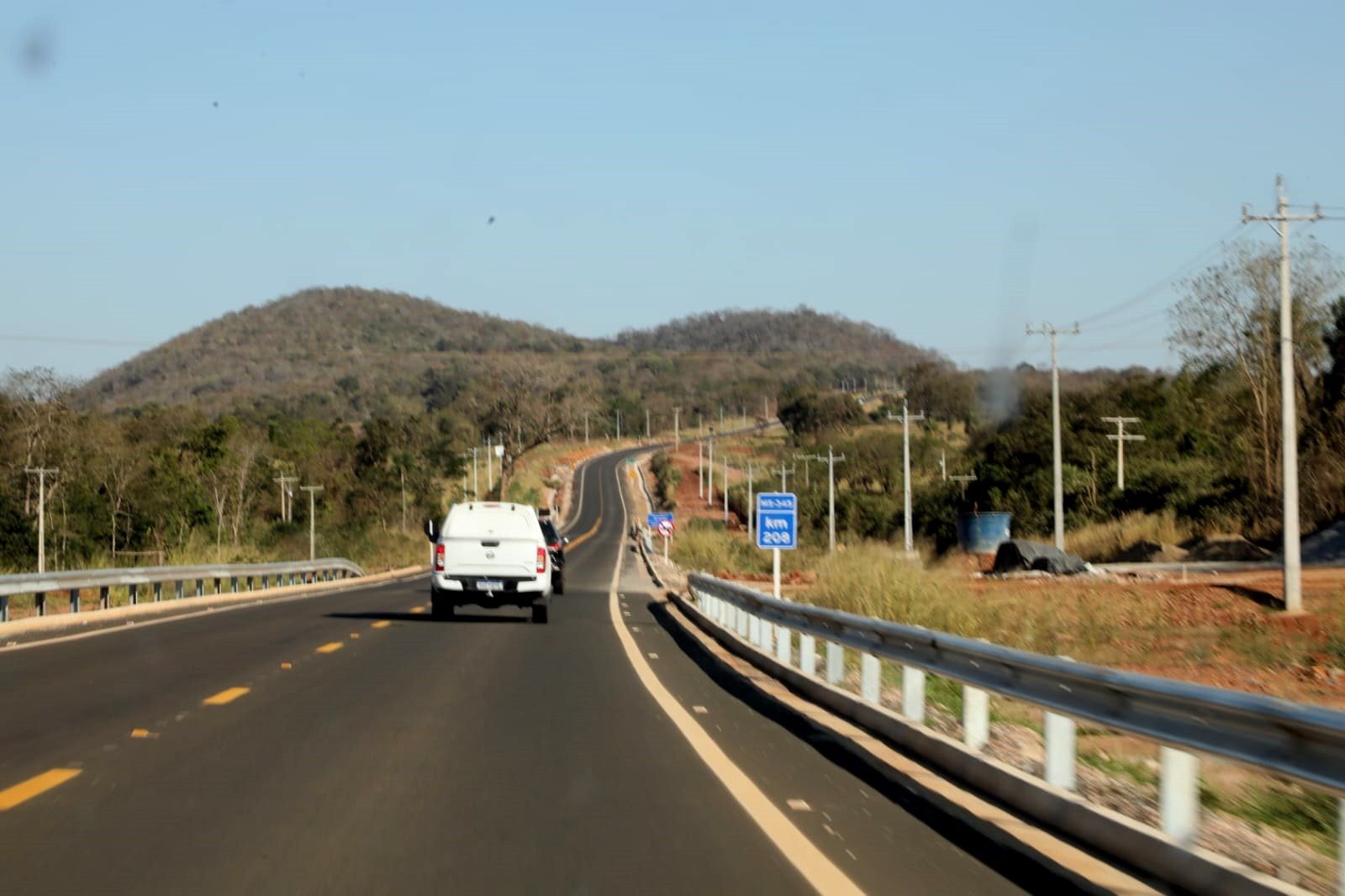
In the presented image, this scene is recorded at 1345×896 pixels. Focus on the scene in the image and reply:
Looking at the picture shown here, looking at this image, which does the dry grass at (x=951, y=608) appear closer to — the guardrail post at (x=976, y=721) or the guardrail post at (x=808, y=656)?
the guardrail post at (x=808, y=656)

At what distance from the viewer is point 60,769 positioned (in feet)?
33.9

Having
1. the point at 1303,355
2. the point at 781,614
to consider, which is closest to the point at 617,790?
the point at 781,614

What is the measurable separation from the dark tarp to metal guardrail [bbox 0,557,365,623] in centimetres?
2134

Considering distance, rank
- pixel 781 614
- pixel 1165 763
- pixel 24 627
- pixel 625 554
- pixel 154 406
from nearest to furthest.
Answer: pixel 1165 763
pixel 781 614
pixel 24 627
pixel 625 554
pixel 154 406

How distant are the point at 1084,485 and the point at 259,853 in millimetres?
70777

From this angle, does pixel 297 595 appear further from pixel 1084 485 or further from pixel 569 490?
pixel 569 490

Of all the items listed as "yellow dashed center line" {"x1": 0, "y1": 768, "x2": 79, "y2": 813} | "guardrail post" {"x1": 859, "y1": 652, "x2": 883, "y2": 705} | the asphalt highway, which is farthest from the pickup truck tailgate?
"yellow dashed center line" {"x1": 0, "y1": 768, "x2": 79, "y2": 813}

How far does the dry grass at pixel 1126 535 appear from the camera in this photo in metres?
57.9

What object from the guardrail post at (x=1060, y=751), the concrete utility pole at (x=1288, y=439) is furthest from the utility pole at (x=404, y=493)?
the guardrail post at (x=1060, y=751)

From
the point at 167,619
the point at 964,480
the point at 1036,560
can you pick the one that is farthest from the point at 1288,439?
the point at 964,480

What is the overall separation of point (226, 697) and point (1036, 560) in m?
35.5

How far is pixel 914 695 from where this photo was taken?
486 inches

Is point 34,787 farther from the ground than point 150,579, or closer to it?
farther from the ground

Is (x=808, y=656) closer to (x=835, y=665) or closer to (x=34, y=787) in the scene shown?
(x=835, y=665)
